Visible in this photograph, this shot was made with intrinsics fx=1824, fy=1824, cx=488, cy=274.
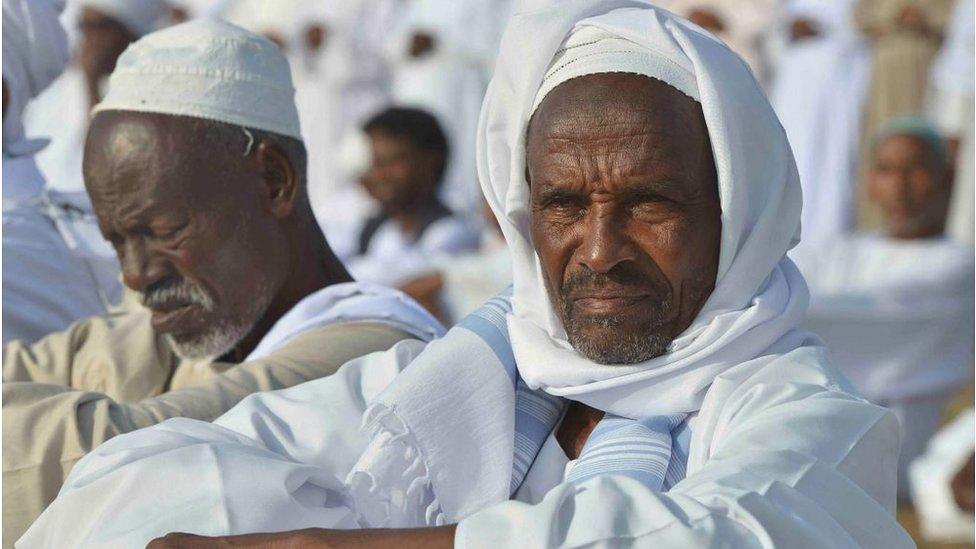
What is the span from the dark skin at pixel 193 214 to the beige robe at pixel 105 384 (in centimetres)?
16

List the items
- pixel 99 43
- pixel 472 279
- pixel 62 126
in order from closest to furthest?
pixel 62 126, pixel 472 279, pixel 99 43

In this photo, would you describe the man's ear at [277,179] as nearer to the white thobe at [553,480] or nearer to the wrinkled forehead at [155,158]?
the wrinkled forehead at [155,158]

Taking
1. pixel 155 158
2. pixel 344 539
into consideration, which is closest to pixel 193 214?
pixel 155 158

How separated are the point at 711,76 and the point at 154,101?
181 centimetres

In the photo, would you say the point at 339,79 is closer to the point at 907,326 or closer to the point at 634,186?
the point at 907,326

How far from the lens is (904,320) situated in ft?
32.3

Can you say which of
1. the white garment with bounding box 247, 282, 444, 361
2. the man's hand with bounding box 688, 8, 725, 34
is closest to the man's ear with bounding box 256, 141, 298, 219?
the white garment with bounding box 247, 282, 444, 361

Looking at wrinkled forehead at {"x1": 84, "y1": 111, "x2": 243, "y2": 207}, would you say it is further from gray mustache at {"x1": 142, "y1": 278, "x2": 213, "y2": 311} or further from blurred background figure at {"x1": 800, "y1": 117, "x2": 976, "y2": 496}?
blurred background figure at {"x1": 800, "y1": 117, "x2": 976, "y2": 496}

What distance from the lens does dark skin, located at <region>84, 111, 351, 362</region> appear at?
14.6 feet

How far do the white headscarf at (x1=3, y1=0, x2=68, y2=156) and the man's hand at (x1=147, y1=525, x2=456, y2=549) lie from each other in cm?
301

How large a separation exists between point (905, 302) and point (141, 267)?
6179 millimetres

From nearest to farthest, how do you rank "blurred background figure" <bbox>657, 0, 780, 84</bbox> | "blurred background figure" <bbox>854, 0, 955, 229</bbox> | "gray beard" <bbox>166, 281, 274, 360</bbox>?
"gray beard" <bbox>166, 281, 274, 360</bbox>
"blurred background figure" <bbox>854, 0, 955, 229</bbox>
"blurred background figure" <bbox>657, 0, 780, 84</bbox>

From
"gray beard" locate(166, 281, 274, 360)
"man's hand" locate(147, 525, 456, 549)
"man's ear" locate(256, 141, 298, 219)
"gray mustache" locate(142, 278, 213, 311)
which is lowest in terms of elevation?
"gray beard" locate(166, 281, 274, 360)

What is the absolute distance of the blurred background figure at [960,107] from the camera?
12.1 meters
